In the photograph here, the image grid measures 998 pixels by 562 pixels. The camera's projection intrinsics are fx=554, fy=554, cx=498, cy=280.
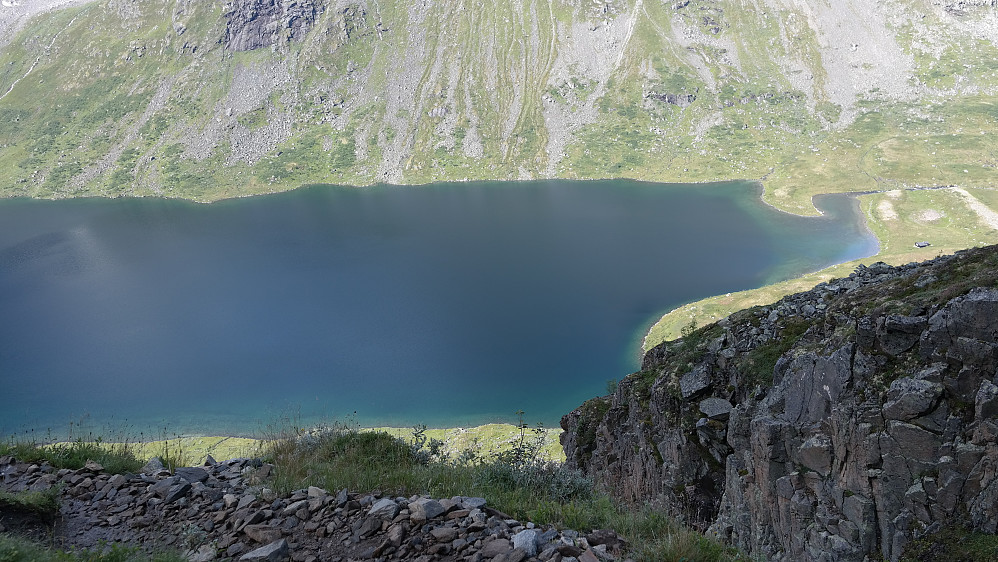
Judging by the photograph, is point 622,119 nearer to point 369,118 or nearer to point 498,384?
point 369,118

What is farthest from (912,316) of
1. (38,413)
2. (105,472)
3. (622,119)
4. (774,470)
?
(622,119)

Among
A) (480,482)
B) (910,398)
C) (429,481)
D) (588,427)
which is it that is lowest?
(588,427)

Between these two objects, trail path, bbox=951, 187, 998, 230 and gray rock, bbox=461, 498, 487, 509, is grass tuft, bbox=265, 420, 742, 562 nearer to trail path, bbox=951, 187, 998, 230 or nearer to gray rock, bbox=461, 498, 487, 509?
gray rock, bbox=461, 498, 487, 509

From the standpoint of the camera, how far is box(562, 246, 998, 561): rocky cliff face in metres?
11.1

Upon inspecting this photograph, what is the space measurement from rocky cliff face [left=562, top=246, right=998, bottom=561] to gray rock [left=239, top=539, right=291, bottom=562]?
9.49 m

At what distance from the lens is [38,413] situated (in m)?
57.8

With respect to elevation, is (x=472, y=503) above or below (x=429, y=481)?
above

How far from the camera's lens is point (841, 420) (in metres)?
12.9

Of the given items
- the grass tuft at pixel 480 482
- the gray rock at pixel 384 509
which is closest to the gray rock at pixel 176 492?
the grass tuft at pixel 480 482

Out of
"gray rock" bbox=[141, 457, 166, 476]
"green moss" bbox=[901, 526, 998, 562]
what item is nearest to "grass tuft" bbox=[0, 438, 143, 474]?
"gray rock" bbox=[141, 457, 166, 476]

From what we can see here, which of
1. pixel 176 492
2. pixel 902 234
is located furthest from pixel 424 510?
pixel 902 234

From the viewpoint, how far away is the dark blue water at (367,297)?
60.2 meters

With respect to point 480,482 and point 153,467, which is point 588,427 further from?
point 153,467

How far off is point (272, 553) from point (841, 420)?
1233cm
